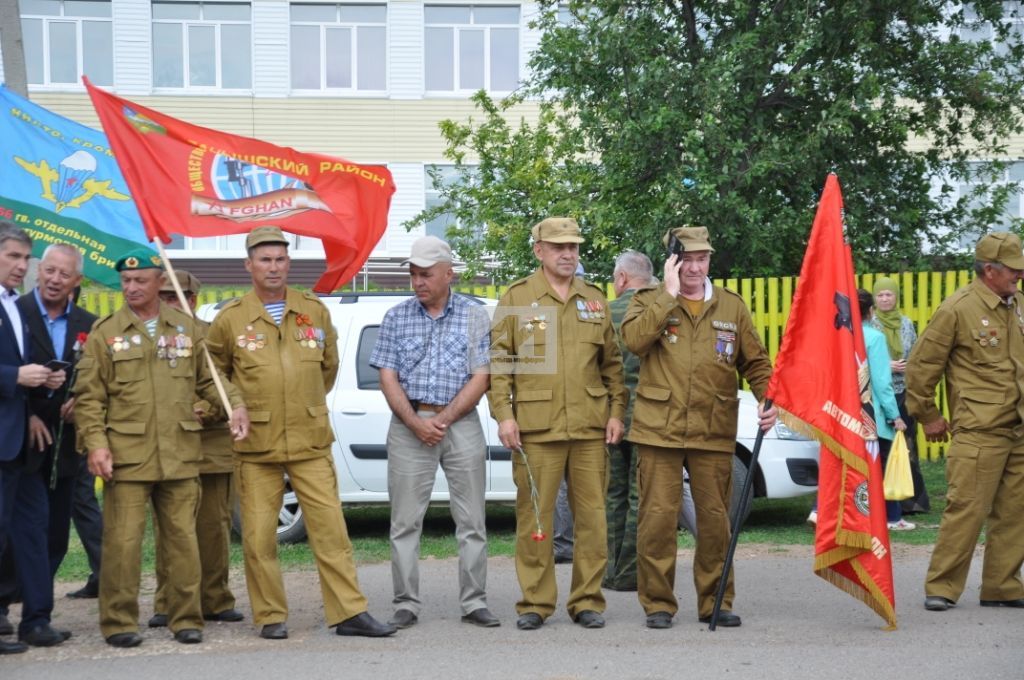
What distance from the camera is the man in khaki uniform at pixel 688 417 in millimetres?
7406

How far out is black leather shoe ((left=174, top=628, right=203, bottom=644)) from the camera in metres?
7.16

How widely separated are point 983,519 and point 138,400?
4.83 metres

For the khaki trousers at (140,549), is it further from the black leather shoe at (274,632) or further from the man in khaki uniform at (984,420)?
the man in khaki uniform at (984,420)

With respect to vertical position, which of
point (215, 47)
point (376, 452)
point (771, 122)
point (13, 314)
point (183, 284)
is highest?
point (215, 47)

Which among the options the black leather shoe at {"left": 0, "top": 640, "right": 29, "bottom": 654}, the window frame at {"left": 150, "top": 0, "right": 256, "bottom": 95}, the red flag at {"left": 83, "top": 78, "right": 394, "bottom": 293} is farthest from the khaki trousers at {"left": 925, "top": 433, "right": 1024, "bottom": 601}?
the window frame at {"left": 150, "top": 0, "right": 256, "bottom": 95}

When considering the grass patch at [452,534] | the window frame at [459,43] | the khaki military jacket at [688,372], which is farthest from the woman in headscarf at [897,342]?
the window frame at [459,43]

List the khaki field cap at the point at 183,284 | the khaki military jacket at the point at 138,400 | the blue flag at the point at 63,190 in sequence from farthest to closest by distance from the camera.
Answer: the blue flag at the point at 63,190
the khaki field cap at the point at 183,284
the khaki military jacket at the point at 138,400

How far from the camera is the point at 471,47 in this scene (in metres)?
26.6

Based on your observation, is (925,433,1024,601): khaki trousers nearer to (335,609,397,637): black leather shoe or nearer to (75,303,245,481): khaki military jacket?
(335,609,397,637): black leather shoe

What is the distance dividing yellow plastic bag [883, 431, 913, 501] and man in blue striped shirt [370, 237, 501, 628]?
380cm

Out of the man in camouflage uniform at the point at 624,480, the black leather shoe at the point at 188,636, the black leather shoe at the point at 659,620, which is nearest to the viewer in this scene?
the black leather shoe at the point at 188,636

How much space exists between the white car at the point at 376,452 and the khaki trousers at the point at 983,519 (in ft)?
8.11

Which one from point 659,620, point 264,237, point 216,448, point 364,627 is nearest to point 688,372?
point 659,620

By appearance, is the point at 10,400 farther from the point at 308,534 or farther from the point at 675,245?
the point at 675,245
